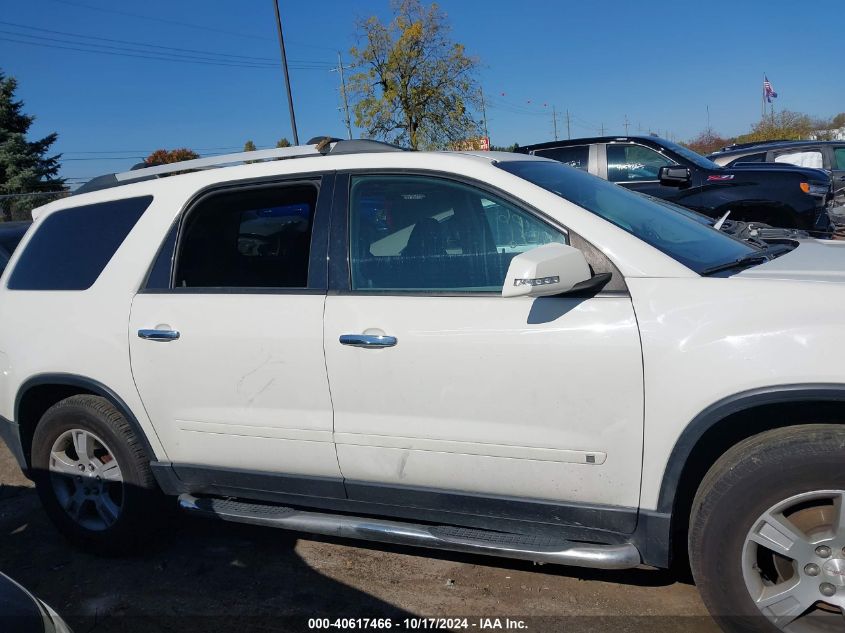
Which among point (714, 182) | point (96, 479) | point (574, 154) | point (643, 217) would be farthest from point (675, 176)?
point (96, 479)

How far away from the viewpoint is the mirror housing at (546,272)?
234 cm

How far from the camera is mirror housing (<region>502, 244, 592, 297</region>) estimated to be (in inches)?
92.0

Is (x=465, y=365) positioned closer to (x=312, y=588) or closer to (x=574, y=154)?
(x=312, y=588)

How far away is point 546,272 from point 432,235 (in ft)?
2.45

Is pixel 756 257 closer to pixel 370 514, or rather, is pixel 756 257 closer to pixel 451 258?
pixel 451 258

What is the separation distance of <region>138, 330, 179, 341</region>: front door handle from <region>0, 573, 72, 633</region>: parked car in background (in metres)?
1.29

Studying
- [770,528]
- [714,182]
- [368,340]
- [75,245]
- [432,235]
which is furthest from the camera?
[714,182]

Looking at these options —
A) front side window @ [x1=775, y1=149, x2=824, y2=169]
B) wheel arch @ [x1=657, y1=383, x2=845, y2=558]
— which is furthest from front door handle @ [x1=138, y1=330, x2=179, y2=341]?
→ front side window @ [x1=775, y1=149, x2=824, y2=169]

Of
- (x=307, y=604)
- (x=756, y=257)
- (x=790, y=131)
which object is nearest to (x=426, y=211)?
(x=756, y=257)

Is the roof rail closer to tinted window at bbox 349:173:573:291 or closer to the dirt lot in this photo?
tinted window at bbox 349:173:573:291

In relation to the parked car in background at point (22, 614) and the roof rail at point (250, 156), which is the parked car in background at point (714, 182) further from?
the parked car in background at point (22, 614)

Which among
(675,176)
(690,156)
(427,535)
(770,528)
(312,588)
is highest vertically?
(690,156)

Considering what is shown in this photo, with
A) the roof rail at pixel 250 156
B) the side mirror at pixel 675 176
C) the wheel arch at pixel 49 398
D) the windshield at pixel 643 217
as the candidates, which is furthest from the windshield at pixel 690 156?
the wheel arch at pixel 49 398

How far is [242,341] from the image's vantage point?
10.0 ft
